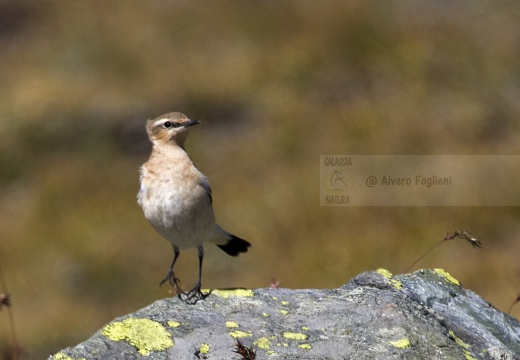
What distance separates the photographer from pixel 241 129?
22.0 m

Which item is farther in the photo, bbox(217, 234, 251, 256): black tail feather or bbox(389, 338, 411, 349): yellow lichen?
bbox(217, 234, 251, 256): black tail feather

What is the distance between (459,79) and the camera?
2283 cm

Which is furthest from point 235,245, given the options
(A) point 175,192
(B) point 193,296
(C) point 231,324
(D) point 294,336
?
(D) point 294,336

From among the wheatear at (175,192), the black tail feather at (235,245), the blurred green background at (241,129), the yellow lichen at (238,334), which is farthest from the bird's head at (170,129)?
the blurred green background at (241,129)

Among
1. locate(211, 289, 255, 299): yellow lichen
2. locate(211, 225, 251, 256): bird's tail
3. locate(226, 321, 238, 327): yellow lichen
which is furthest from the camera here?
locate(211, 225, 251, 256): bird's tail

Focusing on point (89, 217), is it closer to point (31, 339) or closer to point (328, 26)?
point (31, 339)

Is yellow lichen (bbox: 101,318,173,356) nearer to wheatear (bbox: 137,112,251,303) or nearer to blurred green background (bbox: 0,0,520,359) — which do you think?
wheatear (bbox: 137,112,251,303)

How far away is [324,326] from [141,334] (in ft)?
4.60

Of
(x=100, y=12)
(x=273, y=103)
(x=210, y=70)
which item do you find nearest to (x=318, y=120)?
(x=273, y=103)

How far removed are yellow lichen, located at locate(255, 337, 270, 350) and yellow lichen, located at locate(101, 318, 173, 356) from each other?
0.64 metres

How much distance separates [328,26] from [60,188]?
9.14m

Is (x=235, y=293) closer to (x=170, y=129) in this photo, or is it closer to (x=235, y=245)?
(x=170, y=129)

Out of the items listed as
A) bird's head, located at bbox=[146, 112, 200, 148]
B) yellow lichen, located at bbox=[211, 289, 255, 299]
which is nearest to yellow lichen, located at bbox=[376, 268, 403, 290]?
yellow lichen, located at bbox=[211, 289, 255, 299]

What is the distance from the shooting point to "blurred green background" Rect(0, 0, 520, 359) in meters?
17.6
